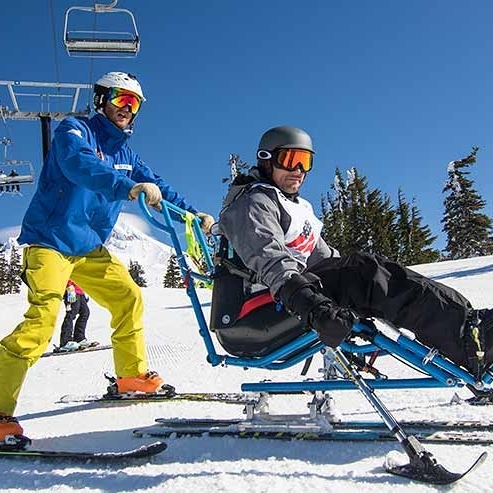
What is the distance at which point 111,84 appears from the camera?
377 cm

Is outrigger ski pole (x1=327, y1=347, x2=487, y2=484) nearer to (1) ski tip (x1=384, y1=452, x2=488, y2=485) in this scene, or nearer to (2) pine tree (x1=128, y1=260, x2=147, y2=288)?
(1) ski tip (x1=384, y1=452, x2=488, y2=485)

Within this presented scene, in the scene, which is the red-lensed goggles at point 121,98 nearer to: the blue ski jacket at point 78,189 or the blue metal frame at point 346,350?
the blue ski jacket at point 78,189

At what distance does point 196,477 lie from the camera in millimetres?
2326

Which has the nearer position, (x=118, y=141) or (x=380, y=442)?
(x=380, y=442)

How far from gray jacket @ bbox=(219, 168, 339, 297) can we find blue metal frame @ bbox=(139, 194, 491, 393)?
1.14 feet

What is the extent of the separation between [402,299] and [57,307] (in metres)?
2.12

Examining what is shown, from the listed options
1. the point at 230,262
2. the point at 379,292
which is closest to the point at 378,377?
the point at 379,292

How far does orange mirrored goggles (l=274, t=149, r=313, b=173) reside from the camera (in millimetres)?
3000

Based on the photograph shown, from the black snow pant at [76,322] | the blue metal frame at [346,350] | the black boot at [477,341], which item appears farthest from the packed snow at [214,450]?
the black snow pant at [76,322]

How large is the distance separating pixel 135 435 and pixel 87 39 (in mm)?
11049

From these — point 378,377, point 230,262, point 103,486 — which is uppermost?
point 230,262

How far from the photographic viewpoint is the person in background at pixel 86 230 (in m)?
3.12

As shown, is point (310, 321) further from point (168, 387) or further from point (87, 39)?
point (87, 39)

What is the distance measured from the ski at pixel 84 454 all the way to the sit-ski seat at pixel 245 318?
0.60 m
